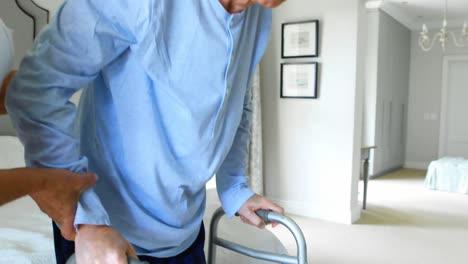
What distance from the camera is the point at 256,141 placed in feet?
14.9

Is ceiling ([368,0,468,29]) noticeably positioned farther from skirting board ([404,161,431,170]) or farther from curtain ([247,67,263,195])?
curtain ([247,67,263,195])

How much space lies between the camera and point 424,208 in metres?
4.98

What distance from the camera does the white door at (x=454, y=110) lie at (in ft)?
26.9

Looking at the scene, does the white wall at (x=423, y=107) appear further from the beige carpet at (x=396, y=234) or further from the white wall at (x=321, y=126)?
the white wall at (x=321, y=126)

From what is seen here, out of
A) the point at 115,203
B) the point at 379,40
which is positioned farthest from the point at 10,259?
the point at 379,40

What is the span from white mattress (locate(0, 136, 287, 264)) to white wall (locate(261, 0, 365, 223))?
2.24m

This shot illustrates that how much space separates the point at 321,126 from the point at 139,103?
379 centimetres

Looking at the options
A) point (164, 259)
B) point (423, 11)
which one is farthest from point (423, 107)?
point (164, 259)

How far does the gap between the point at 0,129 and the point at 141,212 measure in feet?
8.17

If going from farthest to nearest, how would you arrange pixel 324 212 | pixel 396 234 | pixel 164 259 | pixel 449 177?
pixel 449 177
pixel 324 212
pixel 396 234
pixel 164 259

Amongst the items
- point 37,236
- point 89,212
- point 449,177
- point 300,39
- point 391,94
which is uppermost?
point 300,39

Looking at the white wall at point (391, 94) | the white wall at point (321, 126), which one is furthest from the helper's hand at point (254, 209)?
the white wall at point (391, 94)

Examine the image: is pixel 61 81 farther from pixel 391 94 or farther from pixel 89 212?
pixel 391 94

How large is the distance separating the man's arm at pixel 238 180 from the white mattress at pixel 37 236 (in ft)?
1.58
